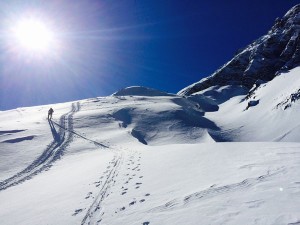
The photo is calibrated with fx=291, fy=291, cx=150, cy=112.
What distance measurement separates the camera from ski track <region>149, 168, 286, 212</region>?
8518 millimetres

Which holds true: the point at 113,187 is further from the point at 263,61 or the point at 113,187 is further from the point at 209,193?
the point at 263,61

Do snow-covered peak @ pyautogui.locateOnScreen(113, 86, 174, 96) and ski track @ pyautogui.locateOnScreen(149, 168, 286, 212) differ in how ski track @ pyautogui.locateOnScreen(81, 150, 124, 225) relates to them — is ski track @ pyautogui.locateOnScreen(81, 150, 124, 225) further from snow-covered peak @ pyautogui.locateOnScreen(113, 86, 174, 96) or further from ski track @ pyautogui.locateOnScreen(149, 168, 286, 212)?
snow-covered peak @ pyautogui.locateOnScreen(113, 86, 174, 96)

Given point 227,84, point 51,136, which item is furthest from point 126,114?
point 227,84

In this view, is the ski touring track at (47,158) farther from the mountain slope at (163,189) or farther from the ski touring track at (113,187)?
the ski touring track at (113,187)

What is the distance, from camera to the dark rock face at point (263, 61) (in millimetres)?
114562

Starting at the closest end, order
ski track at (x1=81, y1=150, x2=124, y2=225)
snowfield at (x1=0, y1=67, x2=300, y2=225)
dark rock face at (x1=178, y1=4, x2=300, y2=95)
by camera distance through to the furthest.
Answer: snowfield at (x1=0, y1=67, x2=300, y2=225)
ski track at (x1=81, y1=150, x2=124, y2=225)
dark rock face at (x1=178, y1=4, x2=300, y2=95)

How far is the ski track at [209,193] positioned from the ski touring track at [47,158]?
10.6 m

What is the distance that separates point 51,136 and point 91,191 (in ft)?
67.3

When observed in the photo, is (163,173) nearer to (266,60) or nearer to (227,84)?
(227,84)

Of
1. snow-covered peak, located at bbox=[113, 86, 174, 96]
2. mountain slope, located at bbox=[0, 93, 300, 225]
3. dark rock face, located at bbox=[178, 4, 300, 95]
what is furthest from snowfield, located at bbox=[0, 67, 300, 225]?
dark rock face, located at bbox=[178, 4, 300, 95]

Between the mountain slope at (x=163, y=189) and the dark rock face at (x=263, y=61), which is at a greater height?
the dark rock face at (x=263, y=61)

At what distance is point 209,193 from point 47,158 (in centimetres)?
1641

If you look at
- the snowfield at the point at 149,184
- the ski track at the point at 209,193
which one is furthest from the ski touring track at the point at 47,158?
the ski track at the point at 209,193

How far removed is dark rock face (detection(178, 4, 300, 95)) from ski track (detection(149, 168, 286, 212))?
349ft
